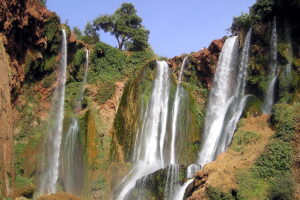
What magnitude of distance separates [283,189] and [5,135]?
15445 millimetres

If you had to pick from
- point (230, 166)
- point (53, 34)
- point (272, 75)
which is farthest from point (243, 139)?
point (53, 34)

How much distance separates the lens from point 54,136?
2866 centimetres

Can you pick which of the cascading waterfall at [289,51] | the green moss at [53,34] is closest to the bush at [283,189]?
the cascading waterfall at [289,51]

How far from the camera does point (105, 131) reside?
96.0 ft

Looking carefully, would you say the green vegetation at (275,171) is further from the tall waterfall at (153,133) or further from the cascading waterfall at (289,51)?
the tall waterfall at (153,133)

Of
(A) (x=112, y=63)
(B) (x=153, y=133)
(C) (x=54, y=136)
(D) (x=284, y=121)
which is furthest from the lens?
(A) (x=112, y=63)

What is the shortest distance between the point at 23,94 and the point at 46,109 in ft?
6.20

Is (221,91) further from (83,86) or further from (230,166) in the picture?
(230,166)

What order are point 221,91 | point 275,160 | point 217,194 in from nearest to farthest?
1. point 217,194
2. point 275,160
3. point 221,91

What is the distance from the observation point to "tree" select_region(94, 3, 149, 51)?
151ft

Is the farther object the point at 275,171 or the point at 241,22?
the point at 241,22

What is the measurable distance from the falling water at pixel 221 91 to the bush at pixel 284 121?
26.6 ft

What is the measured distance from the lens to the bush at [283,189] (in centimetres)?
1548

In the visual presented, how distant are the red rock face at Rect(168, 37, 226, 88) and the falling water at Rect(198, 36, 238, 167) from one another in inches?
28.4
